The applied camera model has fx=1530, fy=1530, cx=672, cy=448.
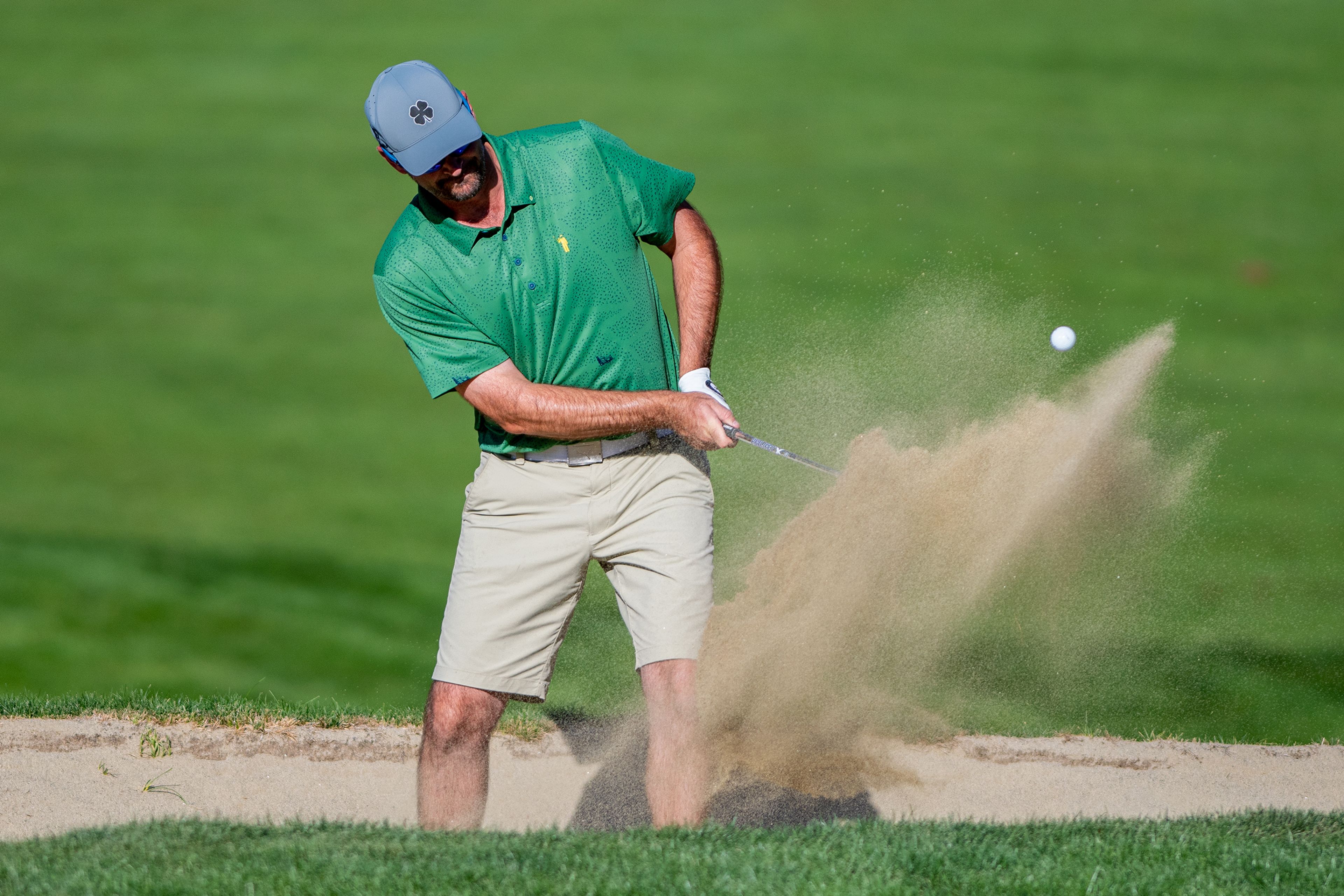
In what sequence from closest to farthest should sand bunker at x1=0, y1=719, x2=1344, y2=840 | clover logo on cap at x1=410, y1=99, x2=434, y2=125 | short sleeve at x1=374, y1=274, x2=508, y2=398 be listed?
clover logo on cap at x1=410, y1=99, x2=434, y2=125 < short sleeve at x1=374, y1=274, x2=508, y2=398 < sand bunker at x1=0, y1=719, x2=1344, y2=840

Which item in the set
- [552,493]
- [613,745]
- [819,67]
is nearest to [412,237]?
[552,493]

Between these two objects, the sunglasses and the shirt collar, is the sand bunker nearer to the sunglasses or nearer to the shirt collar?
the shirt collar

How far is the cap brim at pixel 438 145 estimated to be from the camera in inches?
165

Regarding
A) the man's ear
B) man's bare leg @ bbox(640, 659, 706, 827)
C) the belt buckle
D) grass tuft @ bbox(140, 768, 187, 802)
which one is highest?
the man's ear

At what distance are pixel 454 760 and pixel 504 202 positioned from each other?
162 centimetres

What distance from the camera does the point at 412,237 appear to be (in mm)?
4402

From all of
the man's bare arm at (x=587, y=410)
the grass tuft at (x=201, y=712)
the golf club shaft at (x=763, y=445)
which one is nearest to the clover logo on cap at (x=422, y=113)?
the man's bare arm at (x=587, y=410)

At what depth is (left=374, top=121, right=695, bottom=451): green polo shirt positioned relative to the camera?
4.37 meters

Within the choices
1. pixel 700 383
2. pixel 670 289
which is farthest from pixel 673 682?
pixel 670 289

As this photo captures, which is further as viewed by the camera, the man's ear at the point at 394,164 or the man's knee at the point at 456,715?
the man's knee at the point at 456,715

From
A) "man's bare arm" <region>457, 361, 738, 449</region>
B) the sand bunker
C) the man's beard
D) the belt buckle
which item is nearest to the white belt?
the belt buckle

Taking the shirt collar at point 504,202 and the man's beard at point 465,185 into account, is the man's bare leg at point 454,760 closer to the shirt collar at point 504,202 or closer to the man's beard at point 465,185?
the shirt collar at point 504,202

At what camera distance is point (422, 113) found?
421 cm

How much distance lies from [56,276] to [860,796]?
1364 cm
